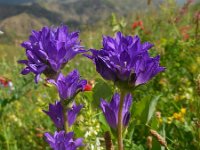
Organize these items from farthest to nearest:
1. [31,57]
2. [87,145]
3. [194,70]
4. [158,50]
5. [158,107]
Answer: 1. [158,50]
2. [194,70]
3. [158,107]
4. [87,145]
5. [31,57]

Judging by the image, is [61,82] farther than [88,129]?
No

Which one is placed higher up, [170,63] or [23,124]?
[170,63]

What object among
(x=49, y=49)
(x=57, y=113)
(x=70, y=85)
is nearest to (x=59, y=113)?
(x=57, y=113)

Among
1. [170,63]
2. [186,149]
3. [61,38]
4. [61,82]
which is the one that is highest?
[170,63]

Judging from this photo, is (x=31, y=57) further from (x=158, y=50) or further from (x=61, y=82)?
(x=158, y=50)

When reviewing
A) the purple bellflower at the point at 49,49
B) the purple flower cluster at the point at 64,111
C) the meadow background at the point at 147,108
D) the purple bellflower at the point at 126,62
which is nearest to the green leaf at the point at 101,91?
the meadow background at the point at 147,108

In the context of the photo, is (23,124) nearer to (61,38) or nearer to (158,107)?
(158,107)

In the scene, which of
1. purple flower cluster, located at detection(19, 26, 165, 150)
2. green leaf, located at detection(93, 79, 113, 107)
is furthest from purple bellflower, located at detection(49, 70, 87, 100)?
green leaf, located at detection(93, 79, 113, 107)

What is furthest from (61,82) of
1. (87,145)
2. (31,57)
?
(87,145)

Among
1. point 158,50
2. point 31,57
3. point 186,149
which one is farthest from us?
point 158,50
